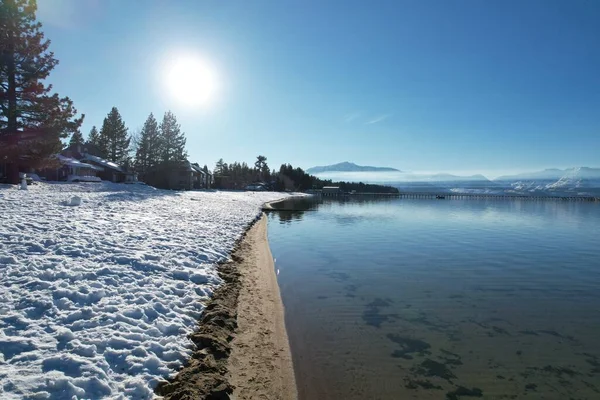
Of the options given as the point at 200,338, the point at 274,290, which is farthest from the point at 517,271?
the point at 200,338

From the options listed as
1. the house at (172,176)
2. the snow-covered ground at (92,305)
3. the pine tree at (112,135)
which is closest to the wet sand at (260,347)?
the snow-covered ground at (92,305)

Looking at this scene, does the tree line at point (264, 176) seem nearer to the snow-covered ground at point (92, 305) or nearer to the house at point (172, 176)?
the house at point (172, 176)

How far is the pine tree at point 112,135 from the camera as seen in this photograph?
3007 inches

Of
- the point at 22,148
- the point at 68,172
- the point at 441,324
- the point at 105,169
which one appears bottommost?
the point at 441,324

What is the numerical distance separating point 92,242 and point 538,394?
12.0 meters

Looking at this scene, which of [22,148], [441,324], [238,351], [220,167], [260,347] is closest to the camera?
[238,351]

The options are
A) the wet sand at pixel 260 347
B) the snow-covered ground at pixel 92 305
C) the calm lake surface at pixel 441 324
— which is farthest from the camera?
the calm lake surface at pixel 441 324

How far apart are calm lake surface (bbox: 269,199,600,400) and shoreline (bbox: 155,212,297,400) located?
429 millimetres

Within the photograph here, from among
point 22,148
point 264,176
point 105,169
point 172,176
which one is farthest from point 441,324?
point 264,176

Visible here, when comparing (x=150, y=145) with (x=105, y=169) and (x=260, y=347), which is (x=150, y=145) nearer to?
(x=105, y=169)

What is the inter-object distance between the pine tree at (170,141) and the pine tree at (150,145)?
122 cm

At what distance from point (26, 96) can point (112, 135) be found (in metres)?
55.6

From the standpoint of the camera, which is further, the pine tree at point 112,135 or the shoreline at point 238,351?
the pine tree at point 112,135

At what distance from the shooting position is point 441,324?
8.90 m
